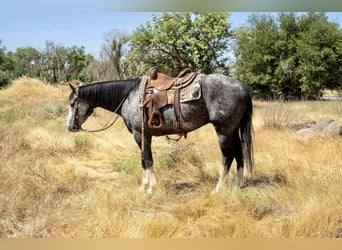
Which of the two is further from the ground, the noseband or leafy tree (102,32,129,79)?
leafy tree (102,32,129,79)

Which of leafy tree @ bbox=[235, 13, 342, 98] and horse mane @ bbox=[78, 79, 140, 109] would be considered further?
leafy tree @ bbox=[235, 13, 342, 98]

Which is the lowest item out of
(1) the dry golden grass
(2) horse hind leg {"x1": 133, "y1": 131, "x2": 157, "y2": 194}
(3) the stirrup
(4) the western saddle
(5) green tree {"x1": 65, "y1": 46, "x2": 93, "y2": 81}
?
(1) the dry golden grass

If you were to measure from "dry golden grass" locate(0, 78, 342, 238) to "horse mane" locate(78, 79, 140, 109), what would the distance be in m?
0.74

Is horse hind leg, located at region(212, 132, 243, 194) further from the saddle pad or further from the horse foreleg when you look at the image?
the saddle pad

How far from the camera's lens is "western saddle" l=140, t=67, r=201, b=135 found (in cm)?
263

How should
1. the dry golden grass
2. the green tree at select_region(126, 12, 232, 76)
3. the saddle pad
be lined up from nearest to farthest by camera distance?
the dry golden grass < the saddle pad < the green tree at select_region(126, 12, 232, 76)

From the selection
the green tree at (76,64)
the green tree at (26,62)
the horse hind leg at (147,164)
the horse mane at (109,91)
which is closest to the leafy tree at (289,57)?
the horse mane at (109,91)

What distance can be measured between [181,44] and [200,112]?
1024mm

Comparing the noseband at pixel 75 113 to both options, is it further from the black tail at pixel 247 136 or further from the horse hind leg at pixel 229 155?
the black tail at pixel 247 136

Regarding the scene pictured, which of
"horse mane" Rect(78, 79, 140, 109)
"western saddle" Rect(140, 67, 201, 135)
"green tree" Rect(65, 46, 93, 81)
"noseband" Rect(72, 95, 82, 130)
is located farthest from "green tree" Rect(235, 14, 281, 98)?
Result: "noseband" Rect(72, 95, 82, 130)

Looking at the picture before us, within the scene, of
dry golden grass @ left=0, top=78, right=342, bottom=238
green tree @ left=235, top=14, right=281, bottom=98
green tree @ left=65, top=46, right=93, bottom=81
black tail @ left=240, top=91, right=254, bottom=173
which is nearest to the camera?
dry golden grass @ left=0, top=78, right=342, bottom=238

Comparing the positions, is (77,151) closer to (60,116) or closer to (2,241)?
(60,116)

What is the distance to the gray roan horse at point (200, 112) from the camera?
260cm

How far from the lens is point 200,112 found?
2648mm
